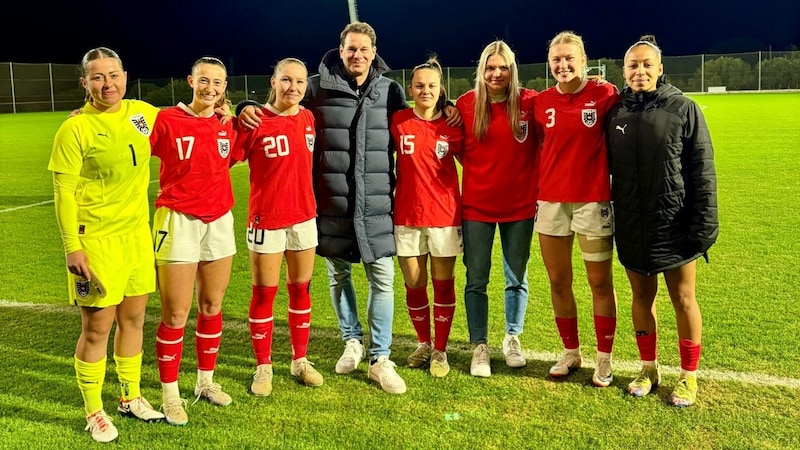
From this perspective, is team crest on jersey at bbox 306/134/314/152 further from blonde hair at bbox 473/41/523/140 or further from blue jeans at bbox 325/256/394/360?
blonde hair at bbox 473/41/523/140

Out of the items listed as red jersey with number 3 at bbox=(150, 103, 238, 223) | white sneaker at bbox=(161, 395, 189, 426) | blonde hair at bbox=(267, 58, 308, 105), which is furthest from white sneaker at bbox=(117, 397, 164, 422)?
blonde hair at bbox=(267, 58, 308, 105)

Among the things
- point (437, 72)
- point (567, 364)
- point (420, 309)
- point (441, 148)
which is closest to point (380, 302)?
point (420, 309)

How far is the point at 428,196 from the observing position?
12.9 feet

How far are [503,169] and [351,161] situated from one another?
2.76ft

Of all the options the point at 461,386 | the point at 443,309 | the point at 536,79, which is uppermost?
the point at 536,79

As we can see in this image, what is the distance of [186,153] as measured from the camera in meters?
3.32

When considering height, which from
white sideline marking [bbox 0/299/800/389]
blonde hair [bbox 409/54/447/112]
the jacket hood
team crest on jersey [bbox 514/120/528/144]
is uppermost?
blonde hair [bbox 409/54/447/112]

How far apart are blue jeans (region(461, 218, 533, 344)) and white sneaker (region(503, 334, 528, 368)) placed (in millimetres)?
177

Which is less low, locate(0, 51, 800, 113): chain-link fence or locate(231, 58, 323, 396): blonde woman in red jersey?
locate(0, 51, 800, 113): chain-link fence

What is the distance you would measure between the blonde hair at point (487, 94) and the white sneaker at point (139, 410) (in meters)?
2.20

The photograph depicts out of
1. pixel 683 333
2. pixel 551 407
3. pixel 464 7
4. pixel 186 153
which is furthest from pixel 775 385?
pixel 464 7

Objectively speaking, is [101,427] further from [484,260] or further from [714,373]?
[714,373]

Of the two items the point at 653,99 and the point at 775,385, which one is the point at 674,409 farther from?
the point at 653,99

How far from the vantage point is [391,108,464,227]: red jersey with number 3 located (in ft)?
12.9
